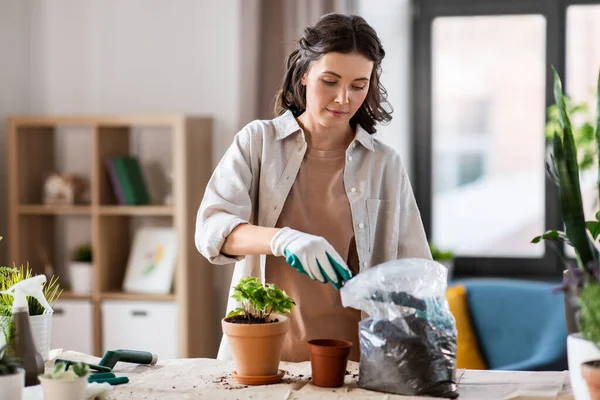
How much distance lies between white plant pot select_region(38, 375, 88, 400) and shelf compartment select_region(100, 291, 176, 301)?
88.5 inches

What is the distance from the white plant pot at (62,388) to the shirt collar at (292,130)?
33.6 inches

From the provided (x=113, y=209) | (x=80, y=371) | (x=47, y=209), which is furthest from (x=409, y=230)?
(x=47, y=209)

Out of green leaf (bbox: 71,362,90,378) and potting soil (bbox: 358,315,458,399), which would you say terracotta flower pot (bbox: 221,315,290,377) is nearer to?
potting soil (bbox: 358,315,458,399)

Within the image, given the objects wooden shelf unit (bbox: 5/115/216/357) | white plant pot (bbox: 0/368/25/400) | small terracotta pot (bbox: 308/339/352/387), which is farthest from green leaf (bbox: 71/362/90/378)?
wooden shelf unit (bbox: 5/115/216/357)

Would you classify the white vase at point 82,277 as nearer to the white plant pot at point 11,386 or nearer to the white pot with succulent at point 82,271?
the white pot with succulent at point 82,271

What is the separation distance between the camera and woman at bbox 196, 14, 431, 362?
2.07 m

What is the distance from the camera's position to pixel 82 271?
396 cm

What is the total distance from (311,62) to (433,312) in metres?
0.72

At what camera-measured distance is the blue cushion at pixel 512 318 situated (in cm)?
365

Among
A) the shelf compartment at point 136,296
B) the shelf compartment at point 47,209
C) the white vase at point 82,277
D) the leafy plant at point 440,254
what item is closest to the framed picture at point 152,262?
the shelf compartment at point 136,296

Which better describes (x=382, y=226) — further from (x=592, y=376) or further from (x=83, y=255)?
(x=83, y=255)

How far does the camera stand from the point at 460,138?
4.44 meters

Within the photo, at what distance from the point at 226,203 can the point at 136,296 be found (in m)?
1.97

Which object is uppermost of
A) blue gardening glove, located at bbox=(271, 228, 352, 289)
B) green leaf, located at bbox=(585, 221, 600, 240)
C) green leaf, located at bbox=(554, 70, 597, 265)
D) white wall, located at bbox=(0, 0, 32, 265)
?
white wall, located at bbox=(0, 0, 32, 265)
